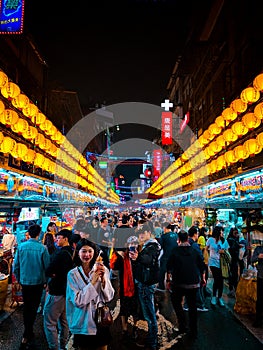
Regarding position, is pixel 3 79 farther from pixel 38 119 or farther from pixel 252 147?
pixel 252 147

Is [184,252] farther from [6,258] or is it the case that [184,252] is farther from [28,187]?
[28,187]

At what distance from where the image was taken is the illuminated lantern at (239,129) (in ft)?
35.4

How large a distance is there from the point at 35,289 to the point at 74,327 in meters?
2.55

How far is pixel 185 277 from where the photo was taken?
6.32 metres

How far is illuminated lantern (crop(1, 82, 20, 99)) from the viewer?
9511 mm

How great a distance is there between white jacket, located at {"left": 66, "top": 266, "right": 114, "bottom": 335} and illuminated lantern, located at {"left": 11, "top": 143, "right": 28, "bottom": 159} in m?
7.54

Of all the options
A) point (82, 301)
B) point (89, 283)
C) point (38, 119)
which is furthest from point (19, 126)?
point (82, 301)

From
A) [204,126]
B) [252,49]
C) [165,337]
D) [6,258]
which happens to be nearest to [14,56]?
[6,258]

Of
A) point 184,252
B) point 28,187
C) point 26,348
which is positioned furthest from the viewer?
point 28,187

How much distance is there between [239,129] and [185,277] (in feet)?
21.7

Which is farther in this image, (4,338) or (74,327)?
(4,338)

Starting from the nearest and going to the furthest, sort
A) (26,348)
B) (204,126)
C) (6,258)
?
(26,348) → (6,258) → (204,126)

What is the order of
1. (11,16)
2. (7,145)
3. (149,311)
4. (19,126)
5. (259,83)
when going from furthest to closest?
(11,16) → (19,126) → (7,145) → (259,83) → (149,311)

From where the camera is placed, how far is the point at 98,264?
3.61 meters
